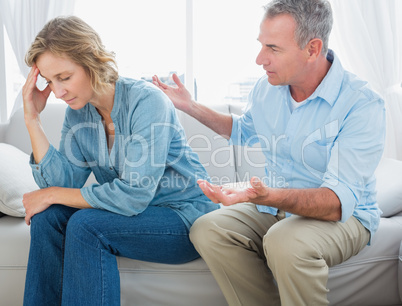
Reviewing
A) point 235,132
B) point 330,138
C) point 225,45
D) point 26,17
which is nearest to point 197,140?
point 235,132

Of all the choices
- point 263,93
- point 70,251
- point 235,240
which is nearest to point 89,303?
point 70,251

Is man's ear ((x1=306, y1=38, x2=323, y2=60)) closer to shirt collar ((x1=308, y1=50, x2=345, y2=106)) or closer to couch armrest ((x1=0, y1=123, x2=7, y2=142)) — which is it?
shirt collar ((x1=308, y1=50, x2=345, y2=106))

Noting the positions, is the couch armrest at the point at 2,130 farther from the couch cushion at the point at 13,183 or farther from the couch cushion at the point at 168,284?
the couch cushion at the point at 168,284

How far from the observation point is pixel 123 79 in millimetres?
1689

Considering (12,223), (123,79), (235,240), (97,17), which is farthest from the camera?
(97,17)

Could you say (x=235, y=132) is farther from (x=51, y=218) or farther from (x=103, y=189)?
(x=51, y=218)

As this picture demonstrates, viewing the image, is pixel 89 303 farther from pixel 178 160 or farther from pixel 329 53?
pixel 329 53

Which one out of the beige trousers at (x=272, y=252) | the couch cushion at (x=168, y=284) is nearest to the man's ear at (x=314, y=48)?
the beige trousers at (x=272, y=252)

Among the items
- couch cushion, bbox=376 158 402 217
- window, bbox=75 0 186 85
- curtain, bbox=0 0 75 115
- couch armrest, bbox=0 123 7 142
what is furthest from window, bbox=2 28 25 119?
couch cushion, bbox=376 158 402 217

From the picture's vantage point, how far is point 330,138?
1613mm

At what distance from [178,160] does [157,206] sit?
0.18 meters

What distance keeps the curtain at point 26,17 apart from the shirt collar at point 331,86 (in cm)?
192

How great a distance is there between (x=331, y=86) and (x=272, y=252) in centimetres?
63

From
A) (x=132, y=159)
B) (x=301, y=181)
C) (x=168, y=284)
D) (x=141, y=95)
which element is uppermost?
(x=141, y=95)
